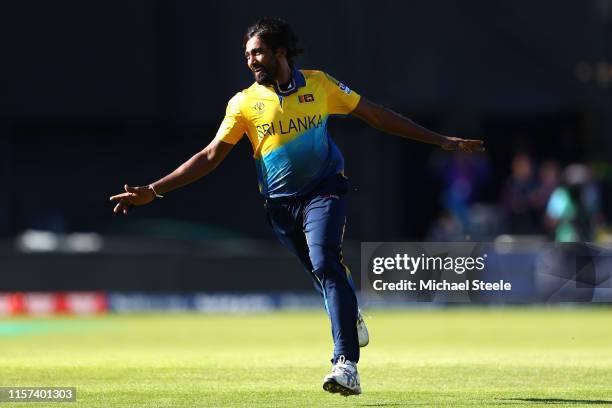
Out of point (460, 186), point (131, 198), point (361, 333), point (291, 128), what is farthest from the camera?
point (460, 186)

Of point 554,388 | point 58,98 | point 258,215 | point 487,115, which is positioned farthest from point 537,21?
point 554,388

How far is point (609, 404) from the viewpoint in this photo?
723 cm

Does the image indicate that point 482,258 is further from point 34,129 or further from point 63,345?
point 34,129

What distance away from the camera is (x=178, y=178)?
7.77m

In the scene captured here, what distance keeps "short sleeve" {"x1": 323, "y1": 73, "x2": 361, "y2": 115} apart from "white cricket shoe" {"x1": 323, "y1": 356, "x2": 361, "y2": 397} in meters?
1.37

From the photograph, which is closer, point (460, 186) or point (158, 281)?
point (158, 281)

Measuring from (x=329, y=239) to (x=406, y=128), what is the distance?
0.74 m

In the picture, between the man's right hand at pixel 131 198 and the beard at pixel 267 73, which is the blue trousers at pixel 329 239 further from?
the man's right hand at pixel 131 198

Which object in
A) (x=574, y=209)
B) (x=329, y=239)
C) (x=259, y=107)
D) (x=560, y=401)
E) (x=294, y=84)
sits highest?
(x=294, y=84)

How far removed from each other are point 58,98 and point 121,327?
13.1ft

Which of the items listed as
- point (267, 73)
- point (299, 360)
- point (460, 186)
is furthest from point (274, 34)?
point (460, 186)

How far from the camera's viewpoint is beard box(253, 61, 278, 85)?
7.76 m

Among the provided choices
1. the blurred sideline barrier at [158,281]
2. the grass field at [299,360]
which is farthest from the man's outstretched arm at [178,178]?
the blurred sideline barrier at [158,281]

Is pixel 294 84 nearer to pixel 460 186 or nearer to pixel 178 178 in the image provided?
pixel 178 178
